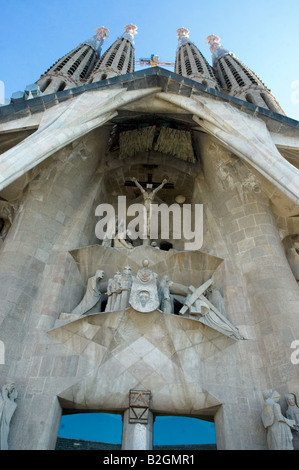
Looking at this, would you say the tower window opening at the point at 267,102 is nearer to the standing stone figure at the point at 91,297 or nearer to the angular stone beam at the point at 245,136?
the angular stone beam at the point at 245,136

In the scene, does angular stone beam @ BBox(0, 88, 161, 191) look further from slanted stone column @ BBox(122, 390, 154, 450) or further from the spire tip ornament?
the spire tip ornament

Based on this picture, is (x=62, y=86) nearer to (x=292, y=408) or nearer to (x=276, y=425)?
(x=292, y=408)

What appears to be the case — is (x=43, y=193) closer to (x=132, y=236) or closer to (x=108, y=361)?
(x=132, y=236)

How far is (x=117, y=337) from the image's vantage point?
673cm

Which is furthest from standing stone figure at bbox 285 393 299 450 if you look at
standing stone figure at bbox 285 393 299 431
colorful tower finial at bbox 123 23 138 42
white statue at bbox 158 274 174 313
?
colorful tower finial at bbox 123 23 138 42

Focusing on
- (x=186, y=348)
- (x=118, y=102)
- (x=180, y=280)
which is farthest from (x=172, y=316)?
(x=118, y=102)

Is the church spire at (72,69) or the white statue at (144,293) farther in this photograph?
the church spire at (72,69)

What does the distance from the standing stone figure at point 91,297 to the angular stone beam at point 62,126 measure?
100.0 inches

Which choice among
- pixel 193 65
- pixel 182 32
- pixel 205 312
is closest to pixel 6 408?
pixel 205 312

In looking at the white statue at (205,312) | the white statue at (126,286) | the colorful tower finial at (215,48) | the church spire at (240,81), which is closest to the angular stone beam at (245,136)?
the white statue at (205,312)

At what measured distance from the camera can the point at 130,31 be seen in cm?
3219

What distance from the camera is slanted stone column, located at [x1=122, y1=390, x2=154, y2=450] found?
226 inches

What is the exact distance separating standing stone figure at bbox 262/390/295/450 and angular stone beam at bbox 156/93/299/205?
293 centimetres

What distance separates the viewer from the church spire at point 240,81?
65.8 ft
